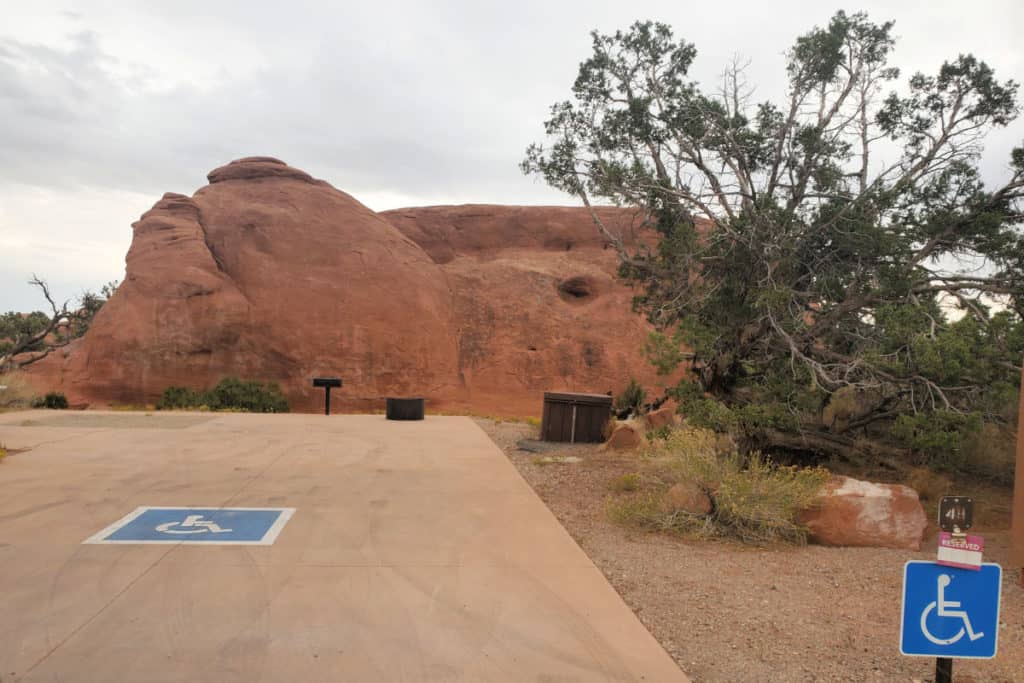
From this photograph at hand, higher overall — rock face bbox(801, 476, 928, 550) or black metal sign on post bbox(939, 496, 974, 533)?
black metal sign on post bbox(939, 496, 974, 533)

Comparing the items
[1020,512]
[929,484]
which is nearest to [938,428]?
[1020,512]

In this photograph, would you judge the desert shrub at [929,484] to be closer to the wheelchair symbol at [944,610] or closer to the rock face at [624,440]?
the rock face at [624,440]

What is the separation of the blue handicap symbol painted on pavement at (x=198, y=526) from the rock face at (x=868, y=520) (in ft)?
17.5

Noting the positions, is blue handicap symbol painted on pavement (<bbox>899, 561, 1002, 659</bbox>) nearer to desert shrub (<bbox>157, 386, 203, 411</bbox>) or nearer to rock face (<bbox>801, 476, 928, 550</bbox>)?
rock face (<bbox>801, 476, 928, 550</bbox>)

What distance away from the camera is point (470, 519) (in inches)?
309

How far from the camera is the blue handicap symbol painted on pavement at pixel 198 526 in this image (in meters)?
6.68

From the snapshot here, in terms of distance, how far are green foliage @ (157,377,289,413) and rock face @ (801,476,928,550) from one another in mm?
19820

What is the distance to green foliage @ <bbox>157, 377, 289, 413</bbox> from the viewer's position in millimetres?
24359

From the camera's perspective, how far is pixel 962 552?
11.3ft

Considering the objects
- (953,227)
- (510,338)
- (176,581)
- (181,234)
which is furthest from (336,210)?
(176,581)

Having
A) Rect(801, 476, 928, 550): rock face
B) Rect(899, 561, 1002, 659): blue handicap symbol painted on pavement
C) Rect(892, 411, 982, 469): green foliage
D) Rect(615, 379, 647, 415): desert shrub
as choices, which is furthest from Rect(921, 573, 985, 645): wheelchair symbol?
Rect(615, 379, 647, 415): desert shrub

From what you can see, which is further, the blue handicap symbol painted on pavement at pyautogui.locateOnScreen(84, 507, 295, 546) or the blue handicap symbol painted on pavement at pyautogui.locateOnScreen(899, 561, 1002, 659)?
the blue handicap symbol painted on pavement at pyautogui.locateOnScreen(84, 507, 295, 546)

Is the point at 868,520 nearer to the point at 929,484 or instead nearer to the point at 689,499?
the point at 689,499

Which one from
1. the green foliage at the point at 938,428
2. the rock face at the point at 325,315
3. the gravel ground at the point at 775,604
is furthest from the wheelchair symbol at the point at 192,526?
the rock face at the point at 325,315
